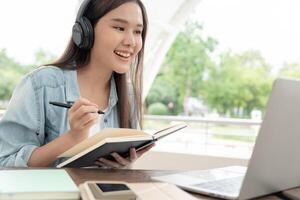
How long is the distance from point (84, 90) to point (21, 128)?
309 mm

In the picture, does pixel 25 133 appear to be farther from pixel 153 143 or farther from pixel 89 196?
pixel 89 196

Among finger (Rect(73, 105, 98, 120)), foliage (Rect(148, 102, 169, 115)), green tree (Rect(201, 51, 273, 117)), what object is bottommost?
foliage (Rect(148, 102, 169, 115))

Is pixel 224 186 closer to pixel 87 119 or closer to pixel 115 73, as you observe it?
pixel 87 119

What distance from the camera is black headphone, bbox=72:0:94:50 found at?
1374 mm

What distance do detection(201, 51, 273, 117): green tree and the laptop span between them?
45.6ft

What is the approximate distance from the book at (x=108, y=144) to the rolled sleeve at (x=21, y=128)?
6.2 inches

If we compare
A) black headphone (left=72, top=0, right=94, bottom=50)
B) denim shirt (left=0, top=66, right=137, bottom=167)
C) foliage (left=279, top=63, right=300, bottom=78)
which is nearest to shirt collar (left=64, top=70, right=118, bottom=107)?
denim shirt (left=0, top=66, right=137, bottom=167)

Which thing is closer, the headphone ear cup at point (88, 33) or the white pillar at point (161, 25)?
the headphone ear cup at point (88, 33)

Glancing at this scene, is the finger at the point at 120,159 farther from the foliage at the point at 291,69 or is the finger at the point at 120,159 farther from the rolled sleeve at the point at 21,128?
the foliage at the point at 291,69

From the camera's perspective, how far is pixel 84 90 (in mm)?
1463

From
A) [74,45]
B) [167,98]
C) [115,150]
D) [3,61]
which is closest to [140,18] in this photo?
[74,45]

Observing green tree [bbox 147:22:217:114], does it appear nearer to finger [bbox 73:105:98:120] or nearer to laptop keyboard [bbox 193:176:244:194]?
finger [bbox 73:105:98:120]

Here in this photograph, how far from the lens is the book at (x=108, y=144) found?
965 millimetres

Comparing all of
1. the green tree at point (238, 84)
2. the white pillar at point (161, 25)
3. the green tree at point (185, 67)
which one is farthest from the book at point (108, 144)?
the green tree at point (185, 67)
